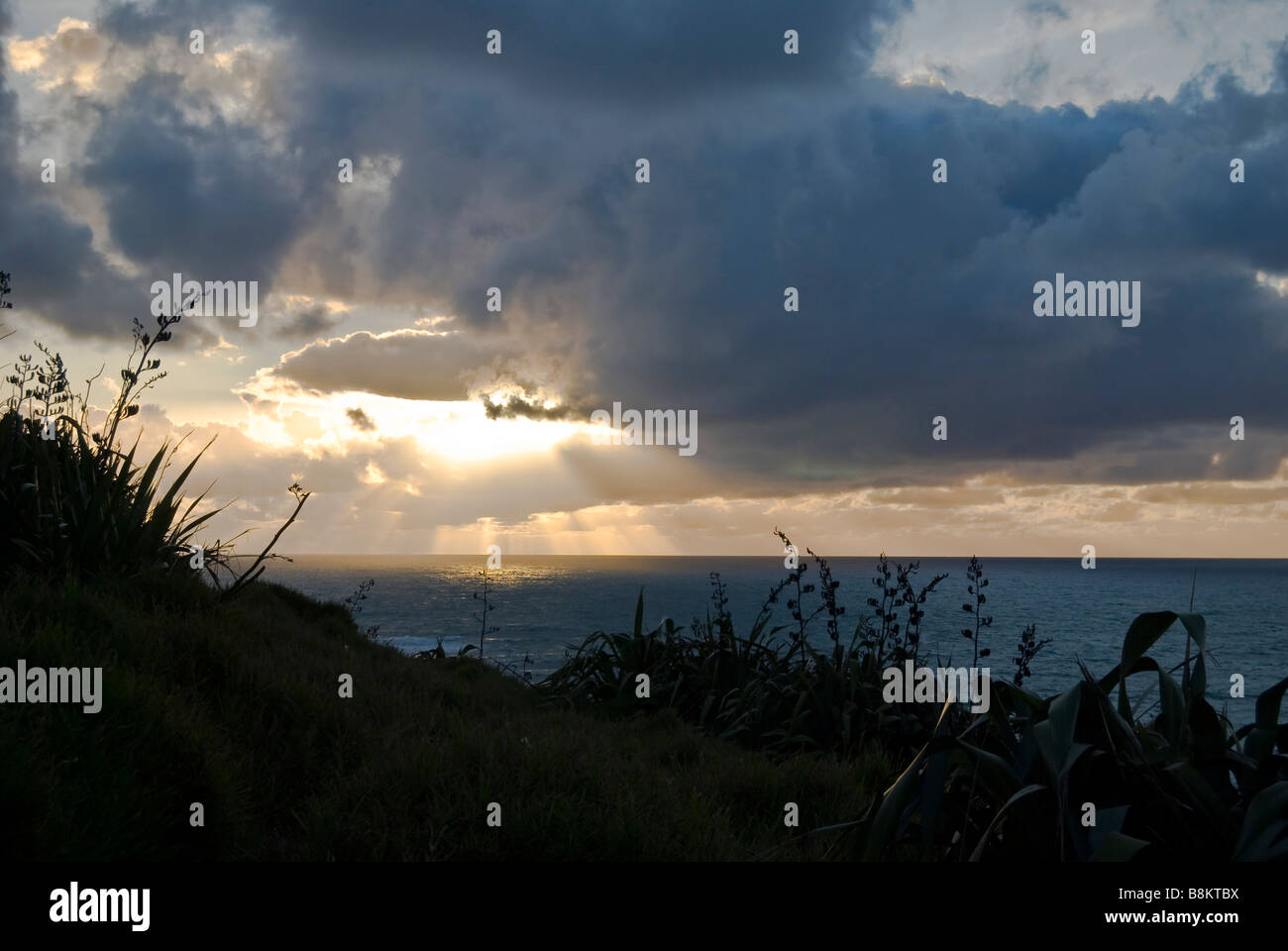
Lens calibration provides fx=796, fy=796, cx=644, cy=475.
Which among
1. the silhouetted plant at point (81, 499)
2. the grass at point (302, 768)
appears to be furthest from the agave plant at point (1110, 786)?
the silhouetted plant at point (81, 499)

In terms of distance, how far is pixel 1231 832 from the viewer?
8.43 ft

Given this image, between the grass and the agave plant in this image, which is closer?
the agave plant

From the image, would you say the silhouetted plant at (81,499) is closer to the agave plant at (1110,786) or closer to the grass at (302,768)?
the grass at (302,768)

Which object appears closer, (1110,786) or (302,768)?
(1110,786)

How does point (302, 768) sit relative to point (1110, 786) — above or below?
below

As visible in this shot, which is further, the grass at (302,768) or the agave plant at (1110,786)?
the grass at (302,768)

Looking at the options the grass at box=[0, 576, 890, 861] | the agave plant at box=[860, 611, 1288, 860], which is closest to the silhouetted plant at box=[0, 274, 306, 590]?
the grass at box=[0, 576, 890, 861]

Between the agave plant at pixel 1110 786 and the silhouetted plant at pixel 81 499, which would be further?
the silhouetted plant at pixel 81 499

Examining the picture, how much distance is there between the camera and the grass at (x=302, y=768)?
3418 mm

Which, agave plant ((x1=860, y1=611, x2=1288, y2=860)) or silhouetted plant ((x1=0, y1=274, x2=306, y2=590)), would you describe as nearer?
agave plant ((x1=860, y1=611, x2=1288, y2=860))

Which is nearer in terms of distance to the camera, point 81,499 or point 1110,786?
point 1110,786

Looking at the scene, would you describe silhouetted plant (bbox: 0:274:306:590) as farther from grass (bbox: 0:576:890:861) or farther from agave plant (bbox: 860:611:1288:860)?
agave plant (bbox: 860:611:1288:860)

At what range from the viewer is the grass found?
3.42 m

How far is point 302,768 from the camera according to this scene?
443 cm
